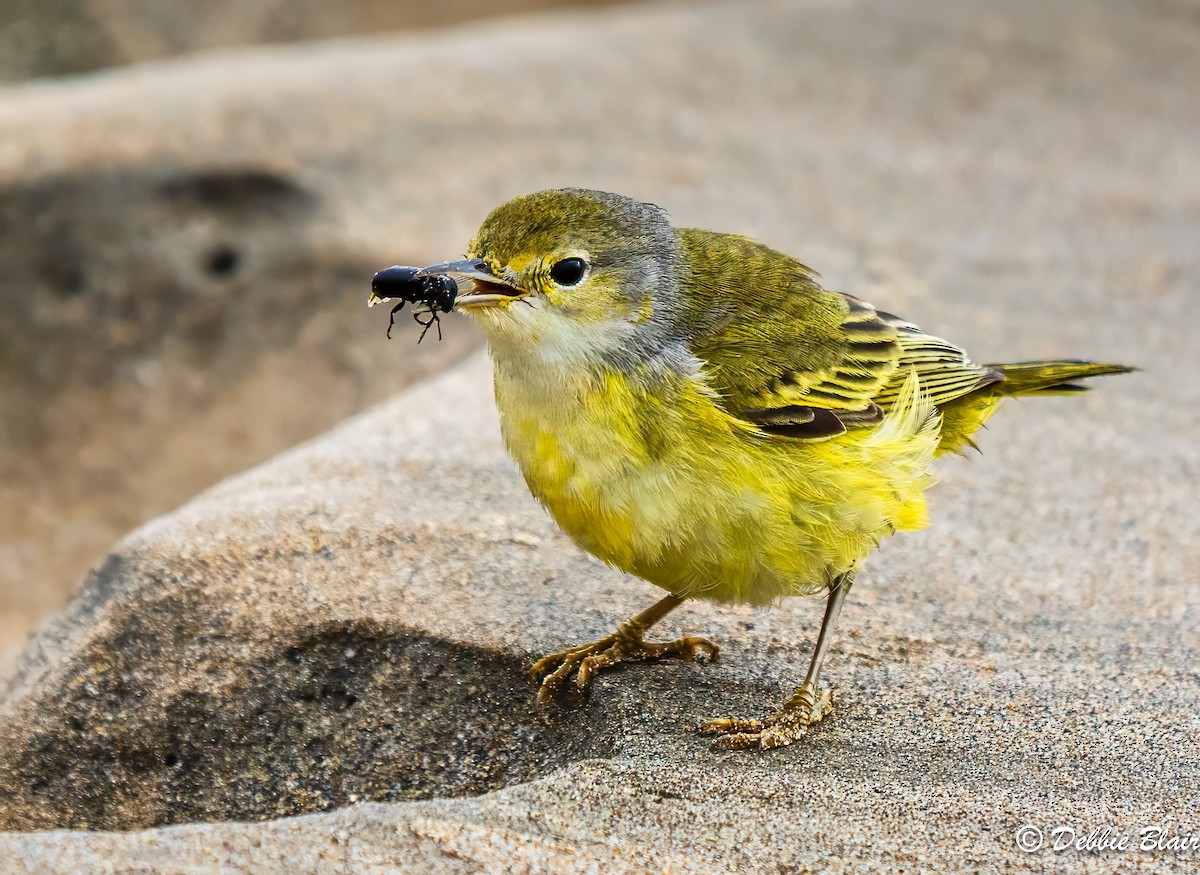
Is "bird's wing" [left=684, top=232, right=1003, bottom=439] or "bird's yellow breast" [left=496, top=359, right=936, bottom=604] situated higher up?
"bird's wing" [left=684, top=232, right=1003, bottom=439]

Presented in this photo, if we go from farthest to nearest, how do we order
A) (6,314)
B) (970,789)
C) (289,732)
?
1. (6,314)
2. (289,732)
3. (970,789)

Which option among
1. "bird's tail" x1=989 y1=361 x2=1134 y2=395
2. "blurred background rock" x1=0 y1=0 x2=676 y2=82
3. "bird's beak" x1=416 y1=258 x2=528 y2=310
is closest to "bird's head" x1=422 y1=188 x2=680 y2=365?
"bird's beak" x1=416 y1=258 x2=528 y2=310

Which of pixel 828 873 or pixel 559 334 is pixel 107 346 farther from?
pixel 828 873

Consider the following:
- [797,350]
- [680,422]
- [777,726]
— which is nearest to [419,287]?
[680,422]

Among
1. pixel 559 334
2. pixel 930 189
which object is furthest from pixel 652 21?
pixel 559 334

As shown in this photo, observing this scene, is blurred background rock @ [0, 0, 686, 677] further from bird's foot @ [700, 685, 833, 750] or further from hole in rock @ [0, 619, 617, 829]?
bird's foot @ [700, 685, 833, 750]

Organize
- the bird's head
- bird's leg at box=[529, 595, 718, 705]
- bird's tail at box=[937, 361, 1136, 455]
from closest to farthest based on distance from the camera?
1. the bird's head
2. bird's leg at box=[529, 595, 718, 705]
3. bird's tail at box=[937, 361, 1136, 455]

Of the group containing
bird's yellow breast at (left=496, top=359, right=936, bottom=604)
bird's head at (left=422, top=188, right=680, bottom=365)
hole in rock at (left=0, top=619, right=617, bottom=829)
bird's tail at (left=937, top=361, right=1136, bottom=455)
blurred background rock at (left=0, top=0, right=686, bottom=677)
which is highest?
blurred background rock at (left=0, top=0, right=686, bottom=677)
